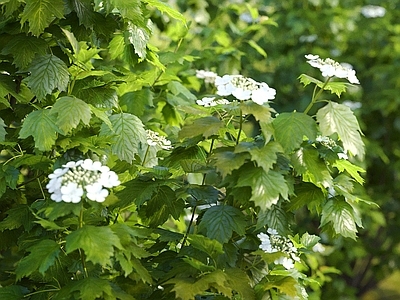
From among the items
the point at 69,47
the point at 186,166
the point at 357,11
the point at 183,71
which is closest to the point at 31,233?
the point at 186,166

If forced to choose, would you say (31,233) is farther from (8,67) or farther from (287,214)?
(287,214)

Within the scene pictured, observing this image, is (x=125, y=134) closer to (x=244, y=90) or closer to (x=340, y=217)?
(x=244, y=90)

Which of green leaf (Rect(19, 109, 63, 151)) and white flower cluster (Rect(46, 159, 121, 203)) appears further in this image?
green leaf (Rect(19, 109, 63, 151))

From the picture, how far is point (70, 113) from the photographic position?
124 centimetres

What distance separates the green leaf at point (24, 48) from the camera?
55.3 inches

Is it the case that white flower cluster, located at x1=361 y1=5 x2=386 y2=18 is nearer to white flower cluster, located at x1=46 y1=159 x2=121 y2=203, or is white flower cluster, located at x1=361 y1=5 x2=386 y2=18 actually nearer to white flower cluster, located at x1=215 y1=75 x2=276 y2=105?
white flower cluster, located at x1=215 y1=75 x2=276 y2=105

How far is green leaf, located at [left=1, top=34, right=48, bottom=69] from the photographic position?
1.41 metres

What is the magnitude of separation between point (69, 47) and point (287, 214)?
0.70 metres

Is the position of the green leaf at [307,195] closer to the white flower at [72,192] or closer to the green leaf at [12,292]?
the white flower at [72,192]

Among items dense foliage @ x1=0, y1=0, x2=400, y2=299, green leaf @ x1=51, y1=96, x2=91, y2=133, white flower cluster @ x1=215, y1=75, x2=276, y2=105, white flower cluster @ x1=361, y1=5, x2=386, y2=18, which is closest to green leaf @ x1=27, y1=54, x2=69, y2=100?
dense foliage @ x1=0, y1=0, x2=400, y2=299

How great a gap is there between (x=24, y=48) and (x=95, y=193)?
48 centimetres

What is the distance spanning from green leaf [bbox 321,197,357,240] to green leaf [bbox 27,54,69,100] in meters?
0.62

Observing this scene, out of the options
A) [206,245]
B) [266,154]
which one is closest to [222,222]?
[206,245]

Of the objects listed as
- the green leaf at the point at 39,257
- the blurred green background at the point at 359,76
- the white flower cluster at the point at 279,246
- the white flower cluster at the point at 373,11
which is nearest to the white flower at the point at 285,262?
the white flower cluster at the point at 279,246
